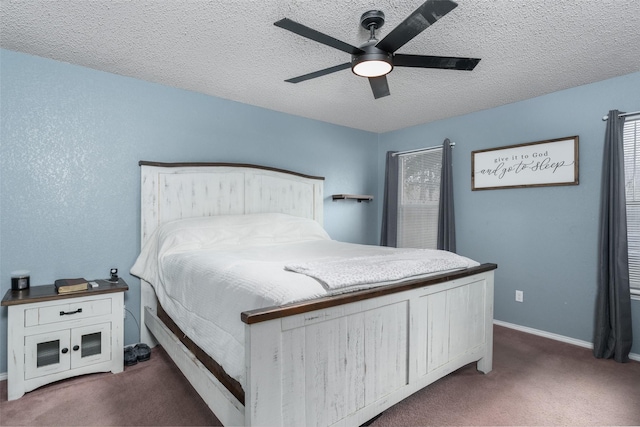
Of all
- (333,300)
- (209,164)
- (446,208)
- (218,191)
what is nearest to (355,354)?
(333,300)

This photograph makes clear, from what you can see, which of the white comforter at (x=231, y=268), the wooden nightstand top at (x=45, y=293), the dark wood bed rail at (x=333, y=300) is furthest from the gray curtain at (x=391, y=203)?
the wooden nightstand top at (x=45, y=293)

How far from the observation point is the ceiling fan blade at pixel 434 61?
1.82 meters

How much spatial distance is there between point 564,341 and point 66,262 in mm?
4245

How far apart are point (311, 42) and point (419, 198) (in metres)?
2.67

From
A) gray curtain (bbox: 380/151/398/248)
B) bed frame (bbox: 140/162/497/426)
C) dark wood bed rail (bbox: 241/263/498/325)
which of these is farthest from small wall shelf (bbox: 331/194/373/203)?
dark wood bed rail (bbox: 241/263/498/325)

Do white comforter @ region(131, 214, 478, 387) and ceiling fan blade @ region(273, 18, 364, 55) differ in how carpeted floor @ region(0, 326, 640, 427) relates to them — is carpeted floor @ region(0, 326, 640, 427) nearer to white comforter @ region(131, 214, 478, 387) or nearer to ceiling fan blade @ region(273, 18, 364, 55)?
white comforter @ region(131, 214, 478, 387)

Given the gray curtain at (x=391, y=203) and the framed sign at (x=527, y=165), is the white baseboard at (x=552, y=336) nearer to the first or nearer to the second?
the framed sign at (x=527, y=165)

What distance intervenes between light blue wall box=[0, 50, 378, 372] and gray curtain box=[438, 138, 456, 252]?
2307 millimetres

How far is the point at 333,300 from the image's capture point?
4.73 ft

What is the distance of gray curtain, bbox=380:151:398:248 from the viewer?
14.8 feet

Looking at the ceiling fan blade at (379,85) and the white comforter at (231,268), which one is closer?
the white comforter at (231,268)

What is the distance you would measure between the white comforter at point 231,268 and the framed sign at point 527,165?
4.95 feet

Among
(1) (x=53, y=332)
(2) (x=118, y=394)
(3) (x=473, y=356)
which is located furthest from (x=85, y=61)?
(3) (x=473, y=356)

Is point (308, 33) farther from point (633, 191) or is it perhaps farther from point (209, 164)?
point (633, 191)
